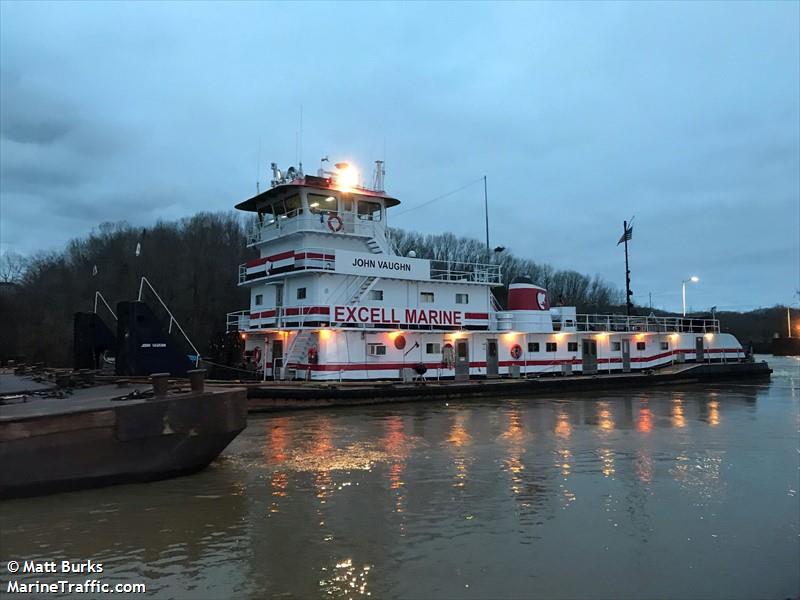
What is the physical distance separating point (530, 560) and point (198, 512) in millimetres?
4250

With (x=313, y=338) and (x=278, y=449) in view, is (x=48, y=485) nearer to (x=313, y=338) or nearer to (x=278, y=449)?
(x=278, y=449)

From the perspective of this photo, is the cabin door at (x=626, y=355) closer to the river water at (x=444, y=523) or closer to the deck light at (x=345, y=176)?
the river water at (x=444, y=523)

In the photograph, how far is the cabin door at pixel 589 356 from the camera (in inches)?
1082

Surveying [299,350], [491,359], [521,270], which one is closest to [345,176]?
[299,350]

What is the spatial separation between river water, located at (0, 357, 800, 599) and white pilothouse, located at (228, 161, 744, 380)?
7.59m

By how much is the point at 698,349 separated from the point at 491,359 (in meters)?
14.9

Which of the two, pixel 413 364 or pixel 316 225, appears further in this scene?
pixel 413 364

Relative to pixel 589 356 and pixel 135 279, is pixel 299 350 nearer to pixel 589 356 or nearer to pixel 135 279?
pixel 589 356

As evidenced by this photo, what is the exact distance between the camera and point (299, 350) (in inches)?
805

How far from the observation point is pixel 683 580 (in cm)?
577

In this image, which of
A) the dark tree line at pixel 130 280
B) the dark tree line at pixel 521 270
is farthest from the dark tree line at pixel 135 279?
the dark tree line at pixel 521 270

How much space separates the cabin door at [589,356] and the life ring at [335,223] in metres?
13.8

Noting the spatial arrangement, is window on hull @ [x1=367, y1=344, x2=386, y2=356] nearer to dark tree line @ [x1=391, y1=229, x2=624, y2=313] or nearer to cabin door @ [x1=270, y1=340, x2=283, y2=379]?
cabin door @ [x1=270, y1=340, x2=283, y2=379]

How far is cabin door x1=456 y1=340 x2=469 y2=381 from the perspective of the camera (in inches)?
927
